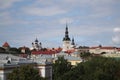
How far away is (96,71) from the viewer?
60875mm

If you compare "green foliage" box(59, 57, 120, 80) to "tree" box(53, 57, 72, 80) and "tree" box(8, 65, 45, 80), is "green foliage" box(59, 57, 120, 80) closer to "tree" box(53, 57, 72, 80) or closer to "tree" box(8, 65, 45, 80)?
"tree" box(53, 57, 72, 80)

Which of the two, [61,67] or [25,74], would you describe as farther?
[61,67]

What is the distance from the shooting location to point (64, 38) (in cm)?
19950

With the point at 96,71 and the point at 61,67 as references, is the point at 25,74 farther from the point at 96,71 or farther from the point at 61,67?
the point at 61,67

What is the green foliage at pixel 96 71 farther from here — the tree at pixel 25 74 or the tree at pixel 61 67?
the tree at pixel 25 74

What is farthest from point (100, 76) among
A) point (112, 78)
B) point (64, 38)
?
point (64, 38)

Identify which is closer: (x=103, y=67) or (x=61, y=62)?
(x=103, y=67)

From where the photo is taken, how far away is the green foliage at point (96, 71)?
60.0 meters

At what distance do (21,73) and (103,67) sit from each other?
28766 mm

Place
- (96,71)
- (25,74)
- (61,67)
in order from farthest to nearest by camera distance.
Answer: (61,67)
(96,71)
(25,74)

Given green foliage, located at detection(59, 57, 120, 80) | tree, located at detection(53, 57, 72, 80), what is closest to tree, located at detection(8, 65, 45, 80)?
green foliage, located at detection(59, 57, 120, 80)

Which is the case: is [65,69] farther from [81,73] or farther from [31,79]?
[31,79]

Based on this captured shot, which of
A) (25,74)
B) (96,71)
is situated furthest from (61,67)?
(25,74)

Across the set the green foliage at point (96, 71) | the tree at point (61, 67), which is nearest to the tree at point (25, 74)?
the green foliage at point (96, 71)
